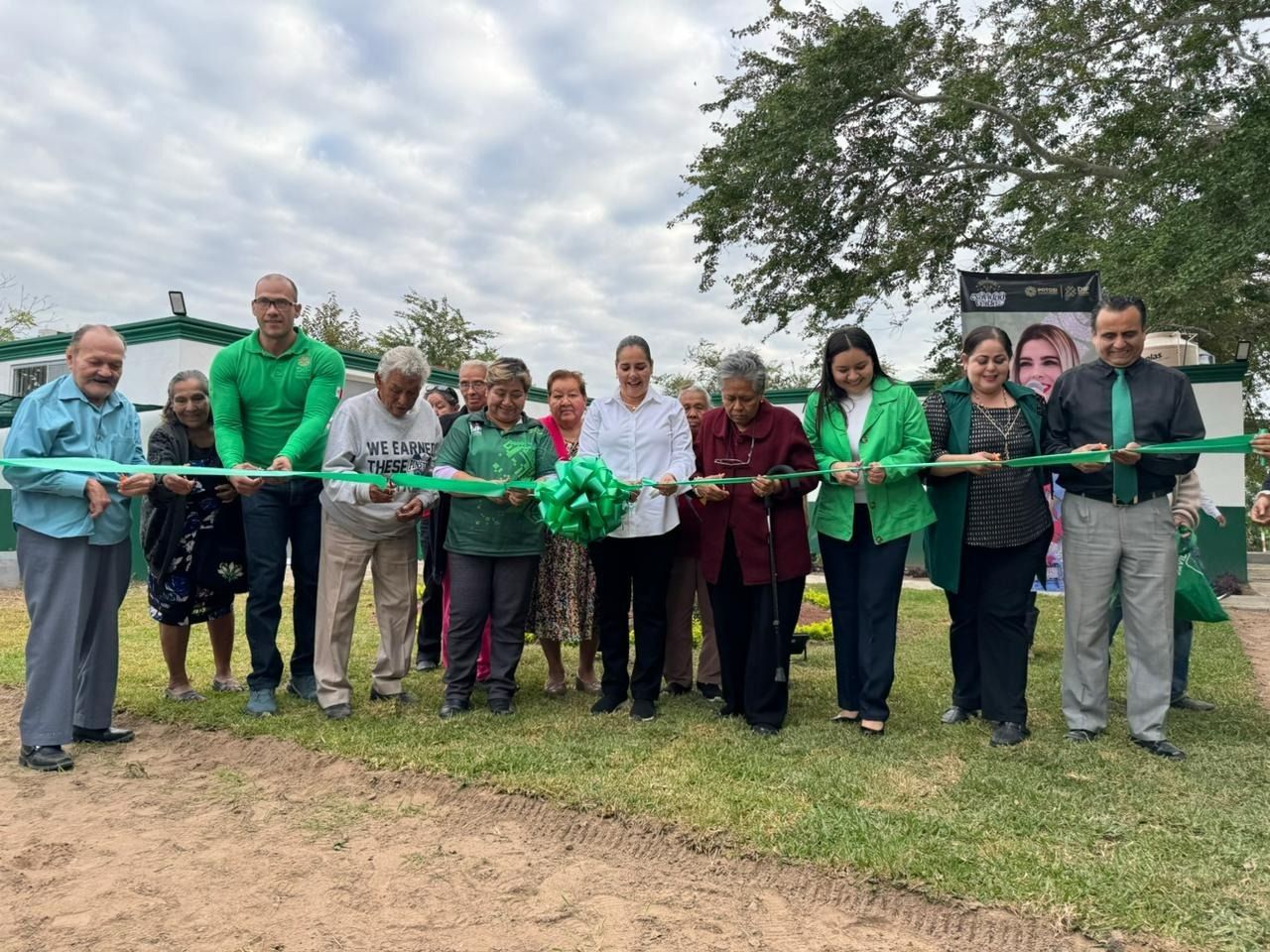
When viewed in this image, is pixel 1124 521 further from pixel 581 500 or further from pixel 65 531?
pixel 65 531

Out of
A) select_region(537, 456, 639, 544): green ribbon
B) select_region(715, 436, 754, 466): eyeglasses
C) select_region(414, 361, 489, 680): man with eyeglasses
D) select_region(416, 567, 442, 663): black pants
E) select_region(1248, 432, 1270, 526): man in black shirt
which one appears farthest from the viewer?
select_region(416, 567, 442, 663): black pants

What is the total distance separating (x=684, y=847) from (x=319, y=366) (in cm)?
332

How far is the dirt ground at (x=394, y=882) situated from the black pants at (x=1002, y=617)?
1902mm

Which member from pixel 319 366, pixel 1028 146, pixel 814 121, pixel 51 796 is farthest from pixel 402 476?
pixel 1028 146

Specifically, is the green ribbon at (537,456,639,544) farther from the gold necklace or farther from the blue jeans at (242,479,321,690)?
the gold necklace

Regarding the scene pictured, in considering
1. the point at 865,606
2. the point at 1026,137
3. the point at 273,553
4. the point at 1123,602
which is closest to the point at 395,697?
the point at 273,553

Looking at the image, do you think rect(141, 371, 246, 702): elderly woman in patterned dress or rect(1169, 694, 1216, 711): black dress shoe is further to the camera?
rect(1169, 694, 1216, 711): black dress shoe

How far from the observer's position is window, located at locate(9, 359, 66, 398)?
14.9m

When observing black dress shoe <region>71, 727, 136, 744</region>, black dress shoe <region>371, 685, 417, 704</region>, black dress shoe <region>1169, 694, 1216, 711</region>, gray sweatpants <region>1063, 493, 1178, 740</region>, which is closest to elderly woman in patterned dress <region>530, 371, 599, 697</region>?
black dress shoe <region>371, 685, 417, 704</region>

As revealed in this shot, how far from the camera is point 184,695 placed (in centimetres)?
518

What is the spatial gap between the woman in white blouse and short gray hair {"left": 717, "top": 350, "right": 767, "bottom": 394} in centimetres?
47

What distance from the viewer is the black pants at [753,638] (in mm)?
4371

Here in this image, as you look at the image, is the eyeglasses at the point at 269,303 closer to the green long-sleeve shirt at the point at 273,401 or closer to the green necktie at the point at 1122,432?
the green long-sleeve shirt at the point at 273,401

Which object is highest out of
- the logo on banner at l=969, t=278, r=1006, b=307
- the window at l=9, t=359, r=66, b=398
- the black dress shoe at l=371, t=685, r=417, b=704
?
the logo on banner at l=969, t=278, r=1006, b=307
